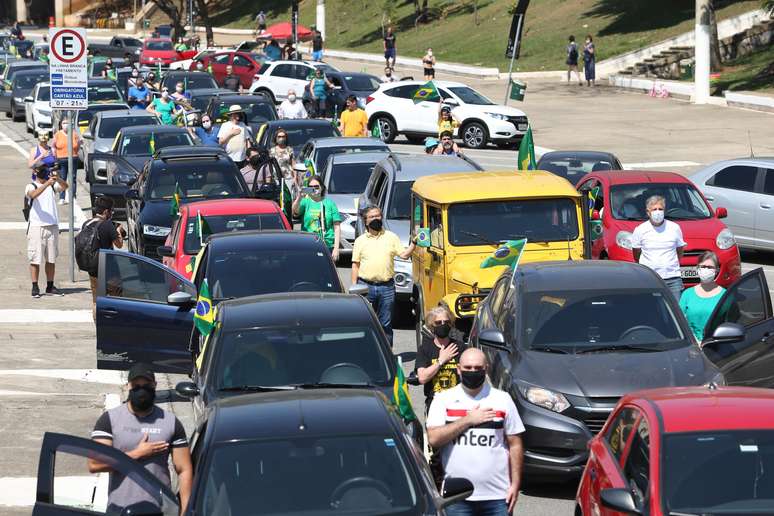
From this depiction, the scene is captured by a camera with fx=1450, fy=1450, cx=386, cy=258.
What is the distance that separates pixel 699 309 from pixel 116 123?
2072 cm

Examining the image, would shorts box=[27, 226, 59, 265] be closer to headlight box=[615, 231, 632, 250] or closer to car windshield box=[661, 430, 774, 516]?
headlight box=[615, 231, 632, 250]

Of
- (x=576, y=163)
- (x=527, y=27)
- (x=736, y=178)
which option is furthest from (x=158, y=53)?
(x=736, y=178)

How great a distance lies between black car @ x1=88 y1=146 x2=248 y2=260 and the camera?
21.2 metres

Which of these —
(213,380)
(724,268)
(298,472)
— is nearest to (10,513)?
(213,380)

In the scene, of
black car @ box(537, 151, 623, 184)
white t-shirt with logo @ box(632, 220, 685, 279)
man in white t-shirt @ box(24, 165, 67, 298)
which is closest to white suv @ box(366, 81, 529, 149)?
black car @ box(537, 151, 623, 184)

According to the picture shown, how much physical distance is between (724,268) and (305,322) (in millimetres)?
9480

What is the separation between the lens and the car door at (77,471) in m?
7.41

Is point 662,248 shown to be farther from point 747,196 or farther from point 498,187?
point 747,196

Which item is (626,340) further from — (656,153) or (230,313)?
(656,153)

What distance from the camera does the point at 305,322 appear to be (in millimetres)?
10719

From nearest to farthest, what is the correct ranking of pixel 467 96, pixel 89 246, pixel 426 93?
pixel 89 246 → pixel 426 93 → pixel 467 96

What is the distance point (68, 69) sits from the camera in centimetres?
2120

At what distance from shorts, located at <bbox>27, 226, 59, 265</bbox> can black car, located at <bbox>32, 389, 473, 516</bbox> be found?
12633 mm

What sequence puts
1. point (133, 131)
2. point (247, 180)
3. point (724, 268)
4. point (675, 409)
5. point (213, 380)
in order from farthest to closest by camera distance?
point (133, 131) < point (247, 180) < point (724, 268) < point (213, 380) < point (675, 409)
